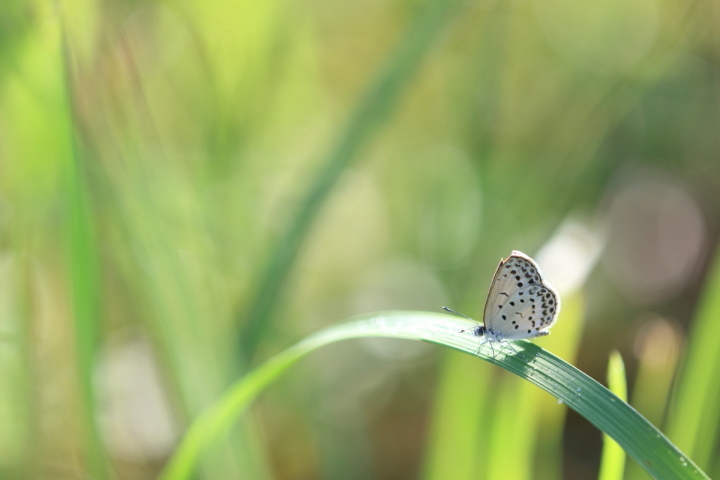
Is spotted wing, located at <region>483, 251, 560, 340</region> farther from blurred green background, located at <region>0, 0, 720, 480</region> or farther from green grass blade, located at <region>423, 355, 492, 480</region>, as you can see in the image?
green grass blade, located at <region>423, 355, 492, 480</region>

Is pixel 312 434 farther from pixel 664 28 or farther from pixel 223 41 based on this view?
pixel 664 28

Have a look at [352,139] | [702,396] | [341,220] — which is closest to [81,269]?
[352,139]

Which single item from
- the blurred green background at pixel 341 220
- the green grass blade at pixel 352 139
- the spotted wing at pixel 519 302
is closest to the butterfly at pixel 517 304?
the spotted wing at pixel 519 302

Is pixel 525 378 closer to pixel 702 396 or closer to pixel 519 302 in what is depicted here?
pixel 519 302

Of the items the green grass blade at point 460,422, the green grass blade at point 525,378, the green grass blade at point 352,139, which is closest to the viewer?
the green grass blade at point 525,378

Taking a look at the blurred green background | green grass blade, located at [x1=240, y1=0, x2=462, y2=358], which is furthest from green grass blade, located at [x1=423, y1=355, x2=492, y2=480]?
green grass blade, located at [x1=240, y1=0, x2=462, y2=358]

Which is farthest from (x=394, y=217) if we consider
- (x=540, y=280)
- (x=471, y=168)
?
(x=540, y=280)

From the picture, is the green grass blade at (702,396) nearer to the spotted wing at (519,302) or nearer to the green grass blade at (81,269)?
the spotted wing at (519,302)

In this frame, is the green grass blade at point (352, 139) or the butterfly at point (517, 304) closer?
the butterfly at point (517, 304)
